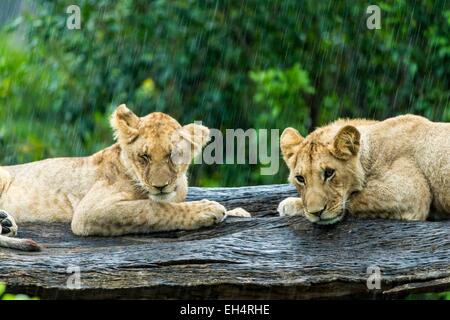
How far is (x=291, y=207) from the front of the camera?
272 inches

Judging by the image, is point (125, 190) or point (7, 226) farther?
point (125, 190)

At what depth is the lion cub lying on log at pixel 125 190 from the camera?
22.5 feet

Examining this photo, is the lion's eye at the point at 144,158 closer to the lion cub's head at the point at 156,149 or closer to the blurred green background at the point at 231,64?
the lion cub's head at the point at 156,149

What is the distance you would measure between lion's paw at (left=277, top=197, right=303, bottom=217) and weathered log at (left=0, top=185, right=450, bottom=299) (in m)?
0.22

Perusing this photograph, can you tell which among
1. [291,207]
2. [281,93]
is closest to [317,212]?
[291,207]

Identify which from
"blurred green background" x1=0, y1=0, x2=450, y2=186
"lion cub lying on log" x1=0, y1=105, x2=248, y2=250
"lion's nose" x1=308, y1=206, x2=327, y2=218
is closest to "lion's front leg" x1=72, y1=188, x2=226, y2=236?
"lion cub lying on log" x1=0, y1=105, x2=248, y2=250

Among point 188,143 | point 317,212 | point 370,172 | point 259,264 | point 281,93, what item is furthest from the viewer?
point 281,93

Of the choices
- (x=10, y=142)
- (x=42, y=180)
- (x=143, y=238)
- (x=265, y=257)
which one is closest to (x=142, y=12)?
(x=10, y=142)

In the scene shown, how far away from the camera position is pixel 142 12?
10.9 metres

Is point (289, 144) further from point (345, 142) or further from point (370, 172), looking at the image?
point (370, 172)

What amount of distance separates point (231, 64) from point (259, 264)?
212 inches

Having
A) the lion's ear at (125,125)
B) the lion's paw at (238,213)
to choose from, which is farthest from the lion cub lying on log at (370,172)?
the lion's ear at (125,125)

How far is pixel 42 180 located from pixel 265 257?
2.25 meters

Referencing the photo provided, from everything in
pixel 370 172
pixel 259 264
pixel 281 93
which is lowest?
pixel 259 264
